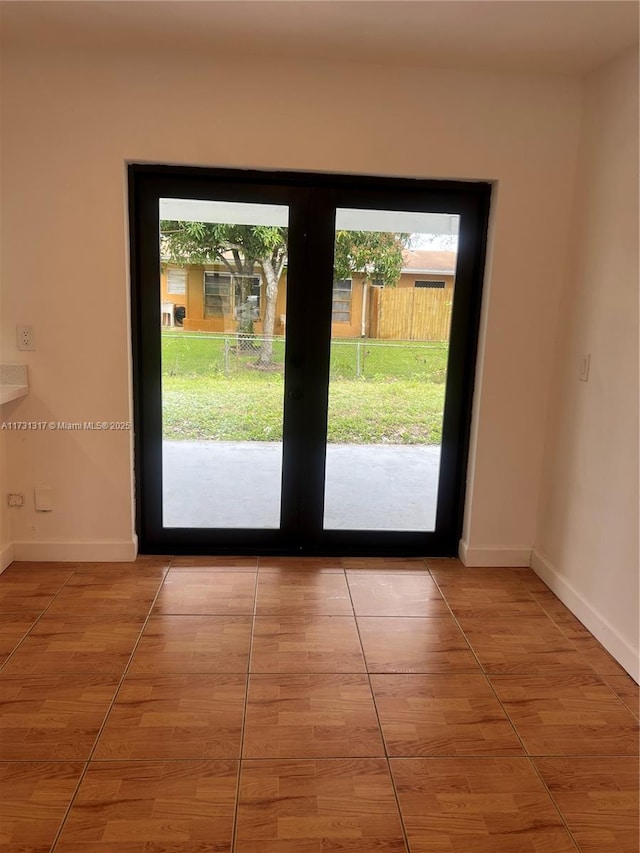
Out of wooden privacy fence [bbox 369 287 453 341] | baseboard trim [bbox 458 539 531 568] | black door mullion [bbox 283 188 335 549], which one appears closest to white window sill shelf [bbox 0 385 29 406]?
black door mullion [bbox 283 188 335 549]

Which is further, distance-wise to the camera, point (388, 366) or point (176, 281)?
point (388, 366)

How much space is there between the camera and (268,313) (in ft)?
10.1

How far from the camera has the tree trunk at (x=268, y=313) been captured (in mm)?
3039

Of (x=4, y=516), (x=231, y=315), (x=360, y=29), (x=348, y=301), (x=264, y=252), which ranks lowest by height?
(x=4, y=516)

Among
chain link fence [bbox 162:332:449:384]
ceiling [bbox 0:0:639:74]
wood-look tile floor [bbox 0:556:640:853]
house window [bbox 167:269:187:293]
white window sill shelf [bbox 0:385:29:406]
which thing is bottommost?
wood-look tile floor [bbox 0:556:640:853]

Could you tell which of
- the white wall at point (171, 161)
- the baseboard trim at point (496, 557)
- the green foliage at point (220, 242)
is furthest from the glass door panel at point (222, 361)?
the baseboard trim at point (496, 557)

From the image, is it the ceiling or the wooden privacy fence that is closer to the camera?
the ceiling

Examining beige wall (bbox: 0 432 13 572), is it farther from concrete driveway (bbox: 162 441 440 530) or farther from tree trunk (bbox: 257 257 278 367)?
tree trunk (bbox: 257 257 278 367)

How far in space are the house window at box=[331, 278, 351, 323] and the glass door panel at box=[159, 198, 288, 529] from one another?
0.95 ft

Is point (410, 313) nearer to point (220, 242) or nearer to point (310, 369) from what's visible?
point (310, 369)

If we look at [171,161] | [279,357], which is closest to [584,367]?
[279,357]

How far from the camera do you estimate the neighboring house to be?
303 cm

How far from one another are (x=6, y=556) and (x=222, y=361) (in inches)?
61.8

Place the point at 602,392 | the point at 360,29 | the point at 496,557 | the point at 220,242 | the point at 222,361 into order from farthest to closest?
1. the point at 496,557
2. the point at 222,361
3. the point at 220,242
4. the point at 602,392
5. the point at 360,29
